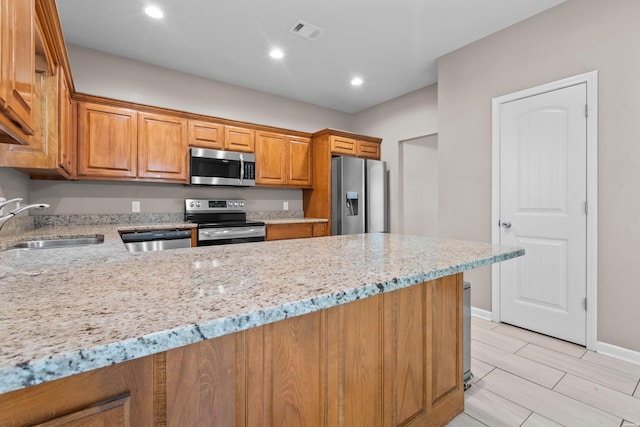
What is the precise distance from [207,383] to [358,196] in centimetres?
380

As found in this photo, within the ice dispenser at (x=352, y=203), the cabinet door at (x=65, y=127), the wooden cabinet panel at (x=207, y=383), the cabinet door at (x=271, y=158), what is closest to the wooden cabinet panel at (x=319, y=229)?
the ice dispenser at (x=352, y=203)

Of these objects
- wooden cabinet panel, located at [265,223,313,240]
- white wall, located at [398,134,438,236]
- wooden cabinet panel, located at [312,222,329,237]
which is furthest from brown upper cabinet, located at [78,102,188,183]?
white wall, located at [398,134,438,236]

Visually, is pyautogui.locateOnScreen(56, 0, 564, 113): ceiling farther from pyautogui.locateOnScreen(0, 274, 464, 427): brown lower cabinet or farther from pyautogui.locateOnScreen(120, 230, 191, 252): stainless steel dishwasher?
pyautogui.locateOnScreen(0, 274, 464, 427): brown lower cabinet

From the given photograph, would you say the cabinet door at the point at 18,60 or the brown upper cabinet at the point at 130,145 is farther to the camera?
the brown upper cabinet at the point at 130,145

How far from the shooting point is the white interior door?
2.44 m

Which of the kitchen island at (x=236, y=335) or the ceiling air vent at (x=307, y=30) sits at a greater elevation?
the ceiling air vent at (x=307, y=30)

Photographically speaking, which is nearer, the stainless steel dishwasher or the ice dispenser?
the stainless steel dishwasher

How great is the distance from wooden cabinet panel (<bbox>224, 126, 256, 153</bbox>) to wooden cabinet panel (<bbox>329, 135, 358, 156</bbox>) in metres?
1.07

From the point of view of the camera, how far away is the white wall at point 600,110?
86.7 inches

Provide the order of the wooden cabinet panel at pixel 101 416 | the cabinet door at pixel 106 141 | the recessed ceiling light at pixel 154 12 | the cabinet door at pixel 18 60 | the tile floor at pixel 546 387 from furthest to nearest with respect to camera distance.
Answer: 1. the cabinet door at pixel 106 141
2. the recessed ceiling light at pixel 154 12
3. the tile floor at pixel 546 387
4. the cabinet door at pixel 18 60
5. the wooden cabinet panel at pixel 101 416

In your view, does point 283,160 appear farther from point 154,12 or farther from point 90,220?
point 90,220

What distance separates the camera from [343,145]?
4402 mm

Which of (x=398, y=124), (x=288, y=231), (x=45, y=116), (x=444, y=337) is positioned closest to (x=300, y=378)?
(x=444, y=337)

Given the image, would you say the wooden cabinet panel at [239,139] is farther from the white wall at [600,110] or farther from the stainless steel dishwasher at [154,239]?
the white wall at [600,110]
